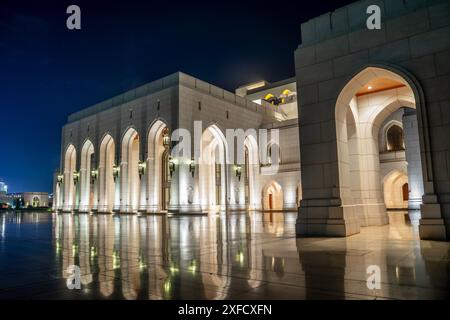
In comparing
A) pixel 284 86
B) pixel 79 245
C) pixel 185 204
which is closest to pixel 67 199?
pixel 185 204

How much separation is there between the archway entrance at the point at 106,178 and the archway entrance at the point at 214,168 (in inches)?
488

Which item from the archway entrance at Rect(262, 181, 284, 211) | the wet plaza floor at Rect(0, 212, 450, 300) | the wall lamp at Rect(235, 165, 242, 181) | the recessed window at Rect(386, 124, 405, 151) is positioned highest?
the recessed window at Rect(386, 124, 405, 151)

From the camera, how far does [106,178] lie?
41.5 metres

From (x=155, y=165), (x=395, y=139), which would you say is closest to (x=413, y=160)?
(x=395, y=139)

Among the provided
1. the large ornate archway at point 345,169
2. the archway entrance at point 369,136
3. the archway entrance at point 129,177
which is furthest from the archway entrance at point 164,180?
the large ornate archway at point 345,169

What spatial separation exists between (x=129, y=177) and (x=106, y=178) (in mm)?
4457

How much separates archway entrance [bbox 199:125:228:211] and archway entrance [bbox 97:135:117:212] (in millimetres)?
12384

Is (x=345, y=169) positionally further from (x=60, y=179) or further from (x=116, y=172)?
(x=60, y=179)

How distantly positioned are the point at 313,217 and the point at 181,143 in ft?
73.6

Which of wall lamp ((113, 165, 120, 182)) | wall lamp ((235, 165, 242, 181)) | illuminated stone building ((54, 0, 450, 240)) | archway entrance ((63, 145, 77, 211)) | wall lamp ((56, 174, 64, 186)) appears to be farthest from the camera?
wall lamp ((56, 174, 64, 186))

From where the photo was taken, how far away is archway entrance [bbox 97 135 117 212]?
1624 inches

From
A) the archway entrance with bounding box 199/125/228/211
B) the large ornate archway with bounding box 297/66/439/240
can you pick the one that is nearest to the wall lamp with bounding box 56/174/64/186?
the archway entrance with bounding box 199/125/228/211

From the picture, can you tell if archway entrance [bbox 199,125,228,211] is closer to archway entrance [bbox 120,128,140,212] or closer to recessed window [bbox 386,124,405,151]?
archway entrance [bbox 120,128,140,212]

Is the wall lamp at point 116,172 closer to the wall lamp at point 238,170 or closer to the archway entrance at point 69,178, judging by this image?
the archway entrance at point 69,178
